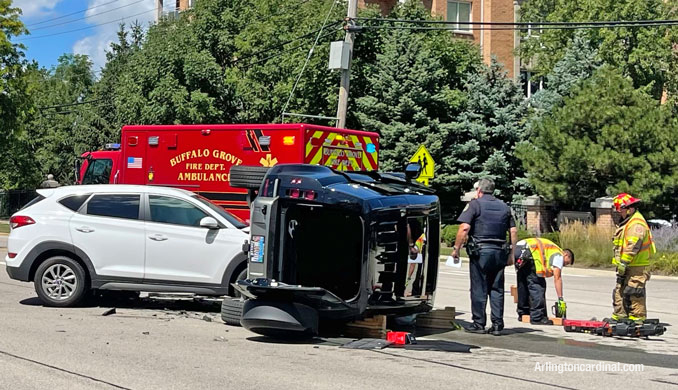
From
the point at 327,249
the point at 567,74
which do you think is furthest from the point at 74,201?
the point at 567,74

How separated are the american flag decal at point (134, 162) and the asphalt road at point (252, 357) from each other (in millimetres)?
5469

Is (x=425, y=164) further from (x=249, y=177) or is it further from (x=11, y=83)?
(x=11, y=83)

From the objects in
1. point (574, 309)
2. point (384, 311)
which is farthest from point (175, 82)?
point (384, 311)

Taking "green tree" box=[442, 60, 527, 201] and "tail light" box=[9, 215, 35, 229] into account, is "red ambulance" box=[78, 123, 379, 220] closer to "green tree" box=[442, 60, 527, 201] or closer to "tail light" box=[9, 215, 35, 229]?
"tail light" box=[9, 215, 35, 229]

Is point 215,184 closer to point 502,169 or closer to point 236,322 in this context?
point 236,322

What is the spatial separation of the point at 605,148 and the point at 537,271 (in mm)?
17602

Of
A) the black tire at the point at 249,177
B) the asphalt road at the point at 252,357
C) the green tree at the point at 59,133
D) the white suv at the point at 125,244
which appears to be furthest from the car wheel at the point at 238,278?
the green tree at the point at 59,133

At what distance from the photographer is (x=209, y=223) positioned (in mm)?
12227

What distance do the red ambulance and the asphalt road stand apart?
13.6 ft

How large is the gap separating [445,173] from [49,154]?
108ft

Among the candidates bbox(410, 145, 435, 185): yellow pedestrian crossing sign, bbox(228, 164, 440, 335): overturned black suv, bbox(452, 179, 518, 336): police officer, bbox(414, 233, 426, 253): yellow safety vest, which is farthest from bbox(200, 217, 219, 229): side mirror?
bbox(410, 145, 435, 185): yellow pedestrian crossing sign

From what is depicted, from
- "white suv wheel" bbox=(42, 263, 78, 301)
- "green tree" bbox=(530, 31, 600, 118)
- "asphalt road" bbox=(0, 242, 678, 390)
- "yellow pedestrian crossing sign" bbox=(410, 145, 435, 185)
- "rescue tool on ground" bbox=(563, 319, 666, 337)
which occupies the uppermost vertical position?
"green tree" bbox=(530, 31, 600, 118)

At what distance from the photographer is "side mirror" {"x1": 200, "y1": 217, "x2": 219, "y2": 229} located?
1220 centimetres

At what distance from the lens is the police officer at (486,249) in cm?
1088
